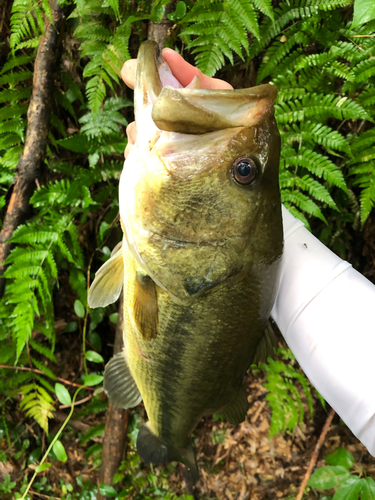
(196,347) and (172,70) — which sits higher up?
(172,70)

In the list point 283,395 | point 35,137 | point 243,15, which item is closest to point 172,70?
point 243,15

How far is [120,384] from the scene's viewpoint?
1.96 meters

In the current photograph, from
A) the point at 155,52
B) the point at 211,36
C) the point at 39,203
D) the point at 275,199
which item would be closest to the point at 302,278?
the point at 275,199

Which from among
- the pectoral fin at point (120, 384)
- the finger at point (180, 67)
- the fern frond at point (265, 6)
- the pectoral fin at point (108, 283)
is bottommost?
the pectoral fin at point (120, 384)

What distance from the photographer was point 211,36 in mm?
1751

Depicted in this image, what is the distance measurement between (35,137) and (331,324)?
2308 mm

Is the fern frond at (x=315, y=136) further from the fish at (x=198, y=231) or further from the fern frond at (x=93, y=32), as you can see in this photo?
the fern frond at (x=93, y=32)

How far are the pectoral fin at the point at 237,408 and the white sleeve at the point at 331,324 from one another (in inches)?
14.8

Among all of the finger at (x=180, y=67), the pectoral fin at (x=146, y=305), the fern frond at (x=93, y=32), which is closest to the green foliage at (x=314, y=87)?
the finger at (x=180, y=67)

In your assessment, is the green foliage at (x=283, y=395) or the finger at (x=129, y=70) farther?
the green foliage at (x=283, y=395)

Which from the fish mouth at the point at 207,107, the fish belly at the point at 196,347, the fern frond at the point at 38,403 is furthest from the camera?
the fern frond at the point at 38,403

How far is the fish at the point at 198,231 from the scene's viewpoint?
41.8 inches

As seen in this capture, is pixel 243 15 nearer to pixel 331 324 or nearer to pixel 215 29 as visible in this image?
pixel 215 29

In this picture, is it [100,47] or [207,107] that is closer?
[207,107]
